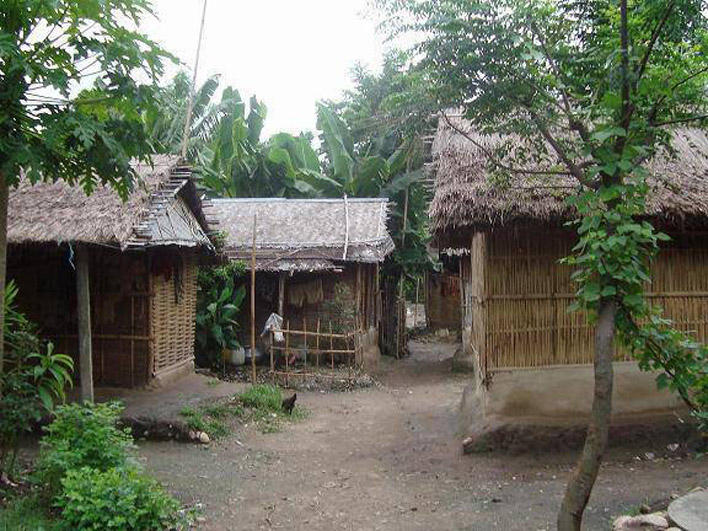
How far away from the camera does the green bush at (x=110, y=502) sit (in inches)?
176

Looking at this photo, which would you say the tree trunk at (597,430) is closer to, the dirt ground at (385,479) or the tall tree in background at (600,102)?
the tall tree in background at (600,102)

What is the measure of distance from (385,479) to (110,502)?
3.28 metres

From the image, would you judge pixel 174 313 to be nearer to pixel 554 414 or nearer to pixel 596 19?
pixel 554 414

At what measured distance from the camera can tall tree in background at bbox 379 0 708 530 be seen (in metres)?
3.80

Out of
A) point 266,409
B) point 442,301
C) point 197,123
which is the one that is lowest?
point 266,409

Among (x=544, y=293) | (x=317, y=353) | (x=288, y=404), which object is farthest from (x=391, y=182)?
(x=544, y=293)

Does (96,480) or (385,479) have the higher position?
(96,480)

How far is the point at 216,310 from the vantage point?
1323cm

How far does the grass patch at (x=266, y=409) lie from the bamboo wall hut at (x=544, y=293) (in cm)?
335

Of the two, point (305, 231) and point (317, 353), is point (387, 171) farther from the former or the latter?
point (317, 353)

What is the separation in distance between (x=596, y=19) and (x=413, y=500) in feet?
15.9

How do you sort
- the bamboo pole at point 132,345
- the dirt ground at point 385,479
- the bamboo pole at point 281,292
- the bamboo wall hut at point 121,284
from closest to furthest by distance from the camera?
the dirt ground at point 385,479, the bamboo wall hut at point 121,284, the bamboo pole at point 132,345, the bamboo pole at point 281,292

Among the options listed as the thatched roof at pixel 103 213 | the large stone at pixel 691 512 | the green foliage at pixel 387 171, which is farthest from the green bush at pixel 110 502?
the green foliage at pixel 387 171

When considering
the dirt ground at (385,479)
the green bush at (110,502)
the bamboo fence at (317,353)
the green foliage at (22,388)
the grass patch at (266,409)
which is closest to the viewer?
the green bush at (110,502)
